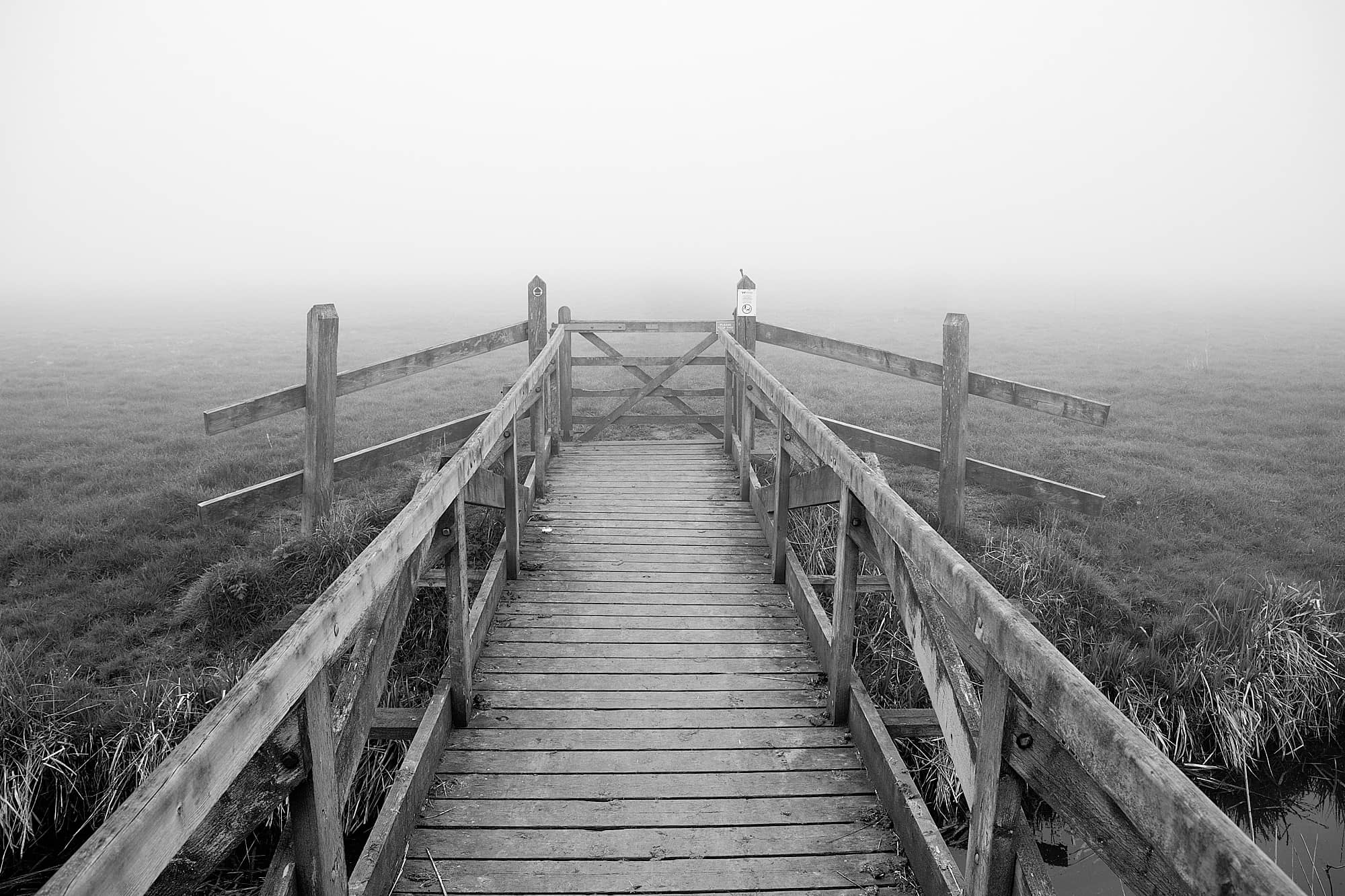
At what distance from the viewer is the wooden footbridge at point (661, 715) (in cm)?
183

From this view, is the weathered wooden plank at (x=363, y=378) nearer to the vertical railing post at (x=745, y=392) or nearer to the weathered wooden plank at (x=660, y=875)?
the vertical railing post at (x=745, y=392)

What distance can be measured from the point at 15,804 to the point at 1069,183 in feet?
695

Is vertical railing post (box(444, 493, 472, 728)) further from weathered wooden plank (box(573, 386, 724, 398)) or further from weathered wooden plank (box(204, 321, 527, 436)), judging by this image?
weathered wooden plank (box(573, 386, 724, 398))

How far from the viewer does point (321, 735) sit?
7.76 ft

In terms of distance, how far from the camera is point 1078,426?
470 inches

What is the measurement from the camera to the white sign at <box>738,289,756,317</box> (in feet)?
29.7

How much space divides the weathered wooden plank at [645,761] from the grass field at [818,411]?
109 inches

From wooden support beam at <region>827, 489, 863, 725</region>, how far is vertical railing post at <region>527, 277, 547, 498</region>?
3.78 metres

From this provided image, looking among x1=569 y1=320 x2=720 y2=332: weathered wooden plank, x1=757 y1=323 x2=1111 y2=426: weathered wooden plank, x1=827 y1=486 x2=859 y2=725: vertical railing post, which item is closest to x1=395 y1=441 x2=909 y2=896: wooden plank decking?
x1=827 y1=486 x2=859 y2=725: vertical railing post

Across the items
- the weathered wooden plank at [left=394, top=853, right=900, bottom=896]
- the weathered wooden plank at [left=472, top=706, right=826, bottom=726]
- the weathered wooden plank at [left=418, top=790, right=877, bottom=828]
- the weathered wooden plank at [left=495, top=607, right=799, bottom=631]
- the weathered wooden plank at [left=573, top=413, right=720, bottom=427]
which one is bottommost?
the weathered wooden plank at [left=394, top=853, right=900, bottom=896]

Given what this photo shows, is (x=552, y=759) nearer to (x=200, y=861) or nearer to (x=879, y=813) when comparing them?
(x=879, y=813)

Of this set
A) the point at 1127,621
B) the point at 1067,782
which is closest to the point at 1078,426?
the point at 1127,621

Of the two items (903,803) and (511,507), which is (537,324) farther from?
(903,803)

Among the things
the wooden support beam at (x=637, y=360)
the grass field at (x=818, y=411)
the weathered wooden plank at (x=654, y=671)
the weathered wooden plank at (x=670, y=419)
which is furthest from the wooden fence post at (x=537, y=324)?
the weathered wooden plank at (x=654, y=671)
